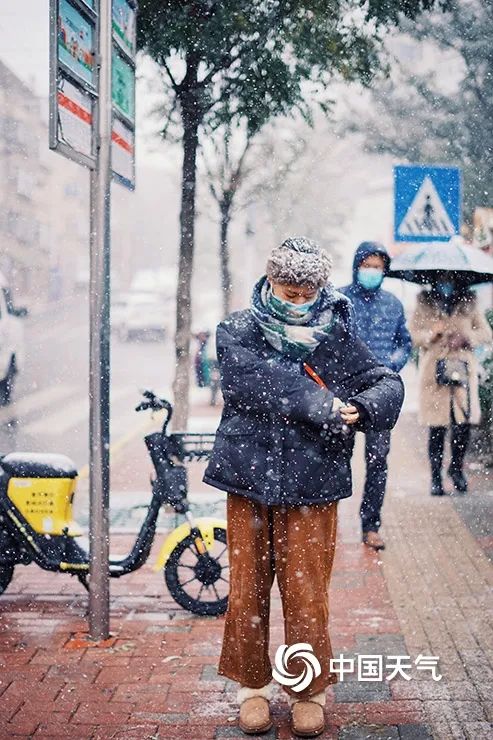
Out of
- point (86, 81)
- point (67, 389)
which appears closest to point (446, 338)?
point (86, 81)

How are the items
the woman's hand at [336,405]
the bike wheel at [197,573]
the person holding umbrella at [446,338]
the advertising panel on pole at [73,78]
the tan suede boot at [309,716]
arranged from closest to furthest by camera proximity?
the woman's hand at [336,405] → the tan suede boot at [309,716] → the advertising panel on pole at [73,78] → the bike wheel at [197,573] → the person holding umbrella at [446,338]

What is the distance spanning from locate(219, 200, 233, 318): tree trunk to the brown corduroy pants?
6009 mm

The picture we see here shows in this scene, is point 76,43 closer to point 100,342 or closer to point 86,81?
point 86,81

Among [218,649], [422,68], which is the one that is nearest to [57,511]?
[218,649]

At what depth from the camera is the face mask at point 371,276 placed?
6.05m

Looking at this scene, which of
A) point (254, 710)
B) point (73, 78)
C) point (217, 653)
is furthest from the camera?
point (217, 653)

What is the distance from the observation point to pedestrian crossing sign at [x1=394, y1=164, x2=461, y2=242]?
7656 mm

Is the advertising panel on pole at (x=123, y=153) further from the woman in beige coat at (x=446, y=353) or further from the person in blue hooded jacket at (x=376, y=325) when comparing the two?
the woman in beige coat at (x=446, y=353)

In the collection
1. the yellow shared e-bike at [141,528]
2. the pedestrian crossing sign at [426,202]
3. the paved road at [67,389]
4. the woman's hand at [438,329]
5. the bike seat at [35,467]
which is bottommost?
the paved road at [67,389]

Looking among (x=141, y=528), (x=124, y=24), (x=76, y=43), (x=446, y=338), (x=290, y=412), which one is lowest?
(x=141, y=528)

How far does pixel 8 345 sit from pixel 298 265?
12.8 m

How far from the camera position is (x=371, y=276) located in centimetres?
604

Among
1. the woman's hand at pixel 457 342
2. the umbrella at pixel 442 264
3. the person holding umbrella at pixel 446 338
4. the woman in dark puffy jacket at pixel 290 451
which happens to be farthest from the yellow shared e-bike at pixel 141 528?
the woman's hand at pixel 457 342

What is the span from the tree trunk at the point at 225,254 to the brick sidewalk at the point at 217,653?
3.87 metres
